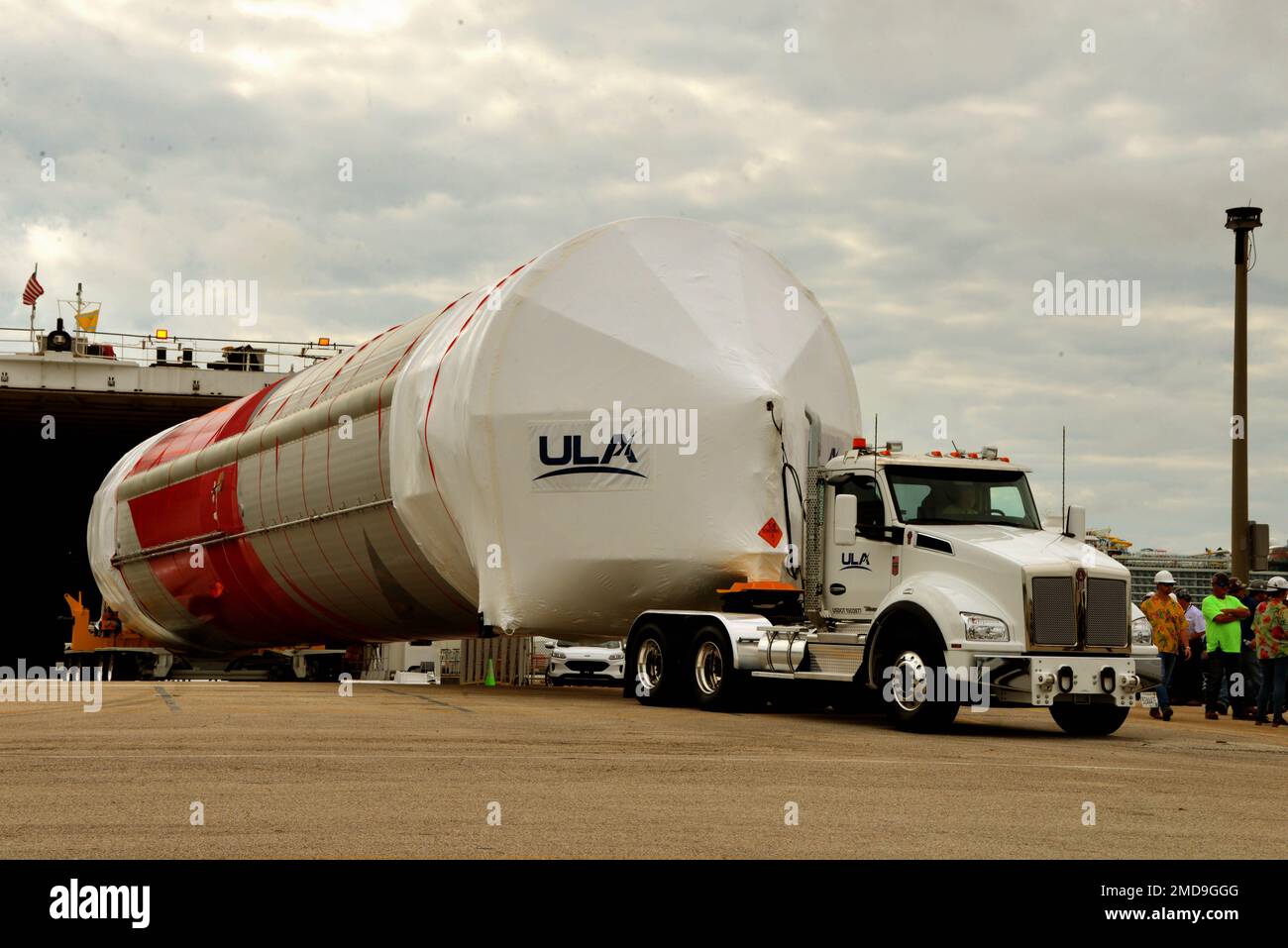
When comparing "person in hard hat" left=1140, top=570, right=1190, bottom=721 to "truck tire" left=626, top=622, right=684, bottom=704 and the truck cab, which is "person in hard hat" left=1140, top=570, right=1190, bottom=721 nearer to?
the truck cab

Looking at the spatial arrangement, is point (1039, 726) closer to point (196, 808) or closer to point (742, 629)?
point (742, 629)

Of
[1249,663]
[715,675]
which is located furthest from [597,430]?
[1249,663]

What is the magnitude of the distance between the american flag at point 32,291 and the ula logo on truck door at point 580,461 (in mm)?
32158

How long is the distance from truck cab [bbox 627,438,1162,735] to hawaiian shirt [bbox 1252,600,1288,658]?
3.18m

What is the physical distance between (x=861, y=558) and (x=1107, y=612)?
2.43 metres

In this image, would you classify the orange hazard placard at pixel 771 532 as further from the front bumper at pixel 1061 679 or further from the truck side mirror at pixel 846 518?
the front bumper at pixel 1061 679

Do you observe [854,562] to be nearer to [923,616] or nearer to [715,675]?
[923,616]

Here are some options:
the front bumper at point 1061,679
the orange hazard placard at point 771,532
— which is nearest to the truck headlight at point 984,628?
the front bumper at point 1061,679

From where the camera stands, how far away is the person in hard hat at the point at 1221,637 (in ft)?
56.3

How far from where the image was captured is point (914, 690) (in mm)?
12867

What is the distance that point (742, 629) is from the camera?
47.4ft

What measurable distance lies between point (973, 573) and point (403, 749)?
5365 millimetres

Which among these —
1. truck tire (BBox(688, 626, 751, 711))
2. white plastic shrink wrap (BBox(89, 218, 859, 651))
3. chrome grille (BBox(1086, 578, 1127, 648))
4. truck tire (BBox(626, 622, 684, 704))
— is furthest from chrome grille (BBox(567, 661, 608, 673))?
chrome grille (BBox(1086, 578, 1127, 648))
